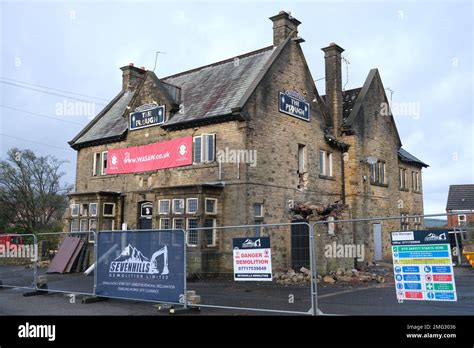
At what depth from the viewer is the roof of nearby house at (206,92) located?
69.2 ft

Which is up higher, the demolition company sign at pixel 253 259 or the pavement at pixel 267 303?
the demolition company sign at pixel 253 259

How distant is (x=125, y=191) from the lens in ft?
80.2

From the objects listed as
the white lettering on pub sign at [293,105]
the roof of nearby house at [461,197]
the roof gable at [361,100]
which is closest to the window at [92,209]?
the white lettering on pub sign at [293,105]

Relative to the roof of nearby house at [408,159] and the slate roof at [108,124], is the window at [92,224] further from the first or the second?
A: the roof of nearby house at [408,159]

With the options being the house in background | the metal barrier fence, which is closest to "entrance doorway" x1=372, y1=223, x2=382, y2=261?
the metal barrier fence

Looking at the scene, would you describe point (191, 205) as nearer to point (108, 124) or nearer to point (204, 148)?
point (204, 148)

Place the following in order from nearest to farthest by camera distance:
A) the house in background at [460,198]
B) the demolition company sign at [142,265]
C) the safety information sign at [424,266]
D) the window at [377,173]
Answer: the safety information sign at [424,266] → the demolition company sign at [142,265] → the window at [377,173] → the house in background at [460,198]

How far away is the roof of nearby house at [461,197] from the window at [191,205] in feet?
156

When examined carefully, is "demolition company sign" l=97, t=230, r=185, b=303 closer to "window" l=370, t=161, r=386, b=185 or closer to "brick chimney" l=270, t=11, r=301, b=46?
"brick chimney" l=270, t=11, r=301, b=46

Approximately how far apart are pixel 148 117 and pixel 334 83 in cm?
1112

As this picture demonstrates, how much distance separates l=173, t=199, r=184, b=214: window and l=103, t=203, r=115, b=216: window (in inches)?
233

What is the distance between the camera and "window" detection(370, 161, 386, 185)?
2728 cm
